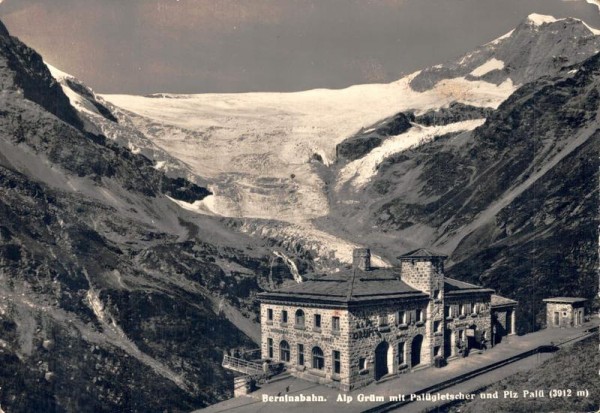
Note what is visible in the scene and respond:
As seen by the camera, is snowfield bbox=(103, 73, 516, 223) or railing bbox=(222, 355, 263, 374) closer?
railing bbox=(222, 355, 263, 374)

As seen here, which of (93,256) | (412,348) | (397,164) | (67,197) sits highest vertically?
(397,164)

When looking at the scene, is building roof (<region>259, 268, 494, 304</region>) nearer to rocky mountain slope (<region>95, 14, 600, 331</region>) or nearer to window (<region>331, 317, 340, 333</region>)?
window (<region>331, 317, 340, 333</region>)

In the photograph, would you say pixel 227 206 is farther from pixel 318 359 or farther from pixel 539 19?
pixel 539 19

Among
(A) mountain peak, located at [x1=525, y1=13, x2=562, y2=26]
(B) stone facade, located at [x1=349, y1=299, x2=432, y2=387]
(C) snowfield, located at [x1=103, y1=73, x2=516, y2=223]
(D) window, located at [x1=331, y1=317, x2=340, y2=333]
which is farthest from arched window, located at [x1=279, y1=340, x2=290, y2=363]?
(A) mountain peak, located at [x1=525, y1=13, x2=562, y2=26]

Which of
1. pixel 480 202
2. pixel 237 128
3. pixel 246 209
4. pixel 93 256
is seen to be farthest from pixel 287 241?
pixel 237 128

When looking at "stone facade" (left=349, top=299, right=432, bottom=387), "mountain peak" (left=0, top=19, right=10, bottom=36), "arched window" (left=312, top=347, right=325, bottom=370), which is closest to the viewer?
"stone facade" (left=349, top=299, right=432, bottom=387)

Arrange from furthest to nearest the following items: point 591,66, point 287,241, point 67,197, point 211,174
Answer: point 211,174 < point 591,66 < point 287,241 < point 67,197

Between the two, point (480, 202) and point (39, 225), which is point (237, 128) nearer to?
point (480, 202)
